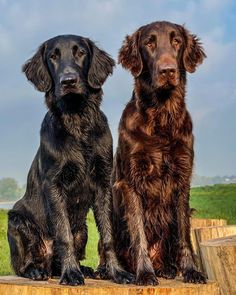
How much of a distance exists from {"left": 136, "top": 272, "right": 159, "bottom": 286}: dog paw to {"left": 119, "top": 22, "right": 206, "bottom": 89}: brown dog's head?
4.93 feet

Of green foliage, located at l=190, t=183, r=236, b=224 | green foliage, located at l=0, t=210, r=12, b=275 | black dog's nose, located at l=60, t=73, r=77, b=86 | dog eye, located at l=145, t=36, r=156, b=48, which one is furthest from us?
green foliage, located at l=190, t=183, r=236, b=224

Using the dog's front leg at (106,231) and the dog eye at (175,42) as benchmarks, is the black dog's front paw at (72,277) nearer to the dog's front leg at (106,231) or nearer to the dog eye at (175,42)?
the dog's front leg at (106,231)

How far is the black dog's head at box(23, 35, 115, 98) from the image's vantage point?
5.38 m

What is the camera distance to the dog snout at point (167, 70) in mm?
5281

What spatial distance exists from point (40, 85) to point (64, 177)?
0.82m

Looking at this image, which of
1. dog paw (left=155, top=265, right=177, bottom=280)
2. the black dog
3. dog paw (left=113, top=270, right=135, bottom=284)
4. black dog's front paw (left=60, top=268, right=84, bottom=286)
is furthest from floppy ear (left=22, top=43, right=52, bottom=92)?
dog paw (left=155, top=265, right=177, bottom=280)

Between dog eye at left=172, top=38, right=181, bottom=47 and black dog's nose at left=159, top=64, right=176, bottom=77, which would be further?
dog eye at left=172, top=38, right=181, bottom=47

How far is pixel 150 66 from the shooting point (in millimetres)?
5520

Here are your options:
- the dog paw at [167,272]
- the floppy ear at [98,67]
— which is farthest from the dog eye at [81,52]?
the dog paw at [167,272]

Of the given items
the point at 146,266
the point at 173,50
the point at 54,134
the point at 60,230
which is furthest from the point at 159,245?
the point at 173,50

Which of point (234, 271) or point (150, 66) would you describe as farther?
point (234, 271)

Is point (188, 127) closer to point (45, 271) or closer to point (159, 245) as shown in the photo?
point (159, 245)

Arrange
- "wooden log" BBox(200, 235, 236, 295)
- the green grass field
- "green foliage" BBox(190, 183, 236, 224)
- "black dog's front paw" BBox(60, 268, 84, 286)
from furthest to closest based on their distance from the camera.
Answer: "green foliage" BBox(190, 183, 236, 224)
the green grass field
"wooden log" BBox(200, 235, 236, 295)
"black dog's front paw" BBox(60, 268, 84, 286)

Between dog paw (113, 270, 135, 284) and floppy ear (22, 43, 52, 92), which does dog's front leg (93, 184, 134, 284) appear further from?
floppy ear (22, 43, 52, 92)
